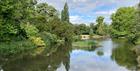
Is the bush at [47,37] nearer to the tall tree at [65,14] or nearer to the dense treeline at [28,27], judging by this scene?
the dense treeline at [28,27]

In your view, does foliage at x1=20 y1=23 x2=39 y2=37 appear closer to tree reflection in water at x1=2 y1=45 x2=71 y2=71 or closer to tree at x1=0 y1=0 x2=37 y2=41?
tree at x1=0 y1=0 x2=37 y2=41

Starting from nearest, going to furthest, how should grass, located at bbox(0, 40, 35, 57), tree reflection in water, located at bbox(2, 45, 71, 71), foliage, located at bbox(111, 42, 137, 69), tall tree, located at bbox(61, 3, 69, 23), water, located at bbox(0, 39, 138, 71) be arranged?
tree reflection in water, located at bbox(2, 45, 71, 71) → water, located at bbox(0, 39, 138, 71) → foliage, located at bbox(111, 42, 137, 69) → grass, located at bbox(0, 40, 35, 57) → tall tree, located at bbox(61, 3, 69, 23)

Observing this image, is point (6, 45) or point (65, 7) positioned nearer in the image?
point (6, 45)

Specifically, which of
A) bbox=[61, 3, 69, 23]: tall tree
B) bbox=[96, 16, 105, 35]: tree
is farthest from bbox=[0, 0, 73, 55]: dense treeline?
bbox=[96, 16, 105, 35]: tree

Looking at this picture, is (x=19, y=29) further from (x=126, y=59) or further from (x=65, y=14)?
(x=65, y=14)

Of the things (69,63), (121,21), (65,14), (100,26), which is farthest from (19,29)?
(100,26)

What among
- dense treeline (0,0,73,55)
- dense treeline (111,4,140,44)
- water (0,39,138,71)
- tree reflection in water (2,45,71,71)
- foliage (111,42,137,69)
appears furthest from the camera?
dense treeline (111,4,140,44)

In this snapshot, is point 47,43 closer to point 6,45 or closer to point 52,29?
point 52,29

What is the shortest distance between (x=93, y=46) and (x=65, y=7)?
4113cm

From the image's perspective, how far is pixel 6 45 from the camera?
125 feet

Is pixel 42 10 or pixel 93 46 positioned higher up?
pixel 42 10

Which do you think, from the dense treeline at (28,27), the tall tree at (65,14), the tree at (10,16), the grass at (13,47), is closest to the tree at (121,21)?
the tall tree at (65,14)

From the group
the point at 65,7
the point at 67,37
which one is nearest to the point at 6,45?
the point at 67,37

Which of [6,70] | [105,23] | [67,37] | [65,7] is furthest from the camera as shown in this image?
[105,23]
